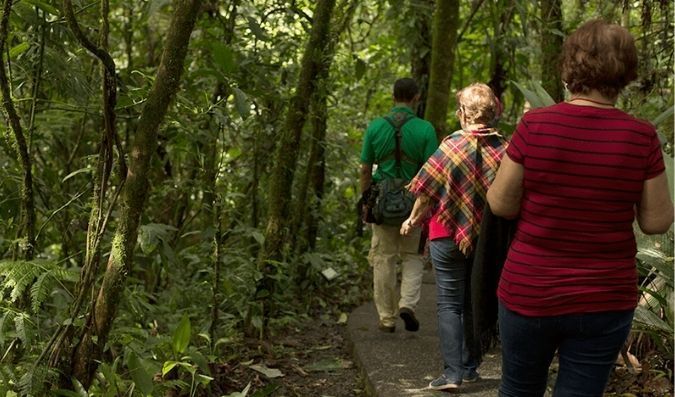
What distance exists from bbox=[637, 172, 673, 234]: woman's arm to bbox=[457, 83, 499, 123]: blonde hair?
183 cm

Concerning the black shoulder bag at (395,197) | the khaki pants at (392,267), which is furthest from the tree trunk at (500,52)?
the khaki pants at (392,267)

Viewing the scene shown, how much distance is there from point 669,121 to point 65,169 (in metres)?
4.65

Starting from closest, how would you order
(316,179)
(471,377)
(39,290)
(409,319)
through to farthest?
(39,290)
(471,377)
(409,319)
(316,179)

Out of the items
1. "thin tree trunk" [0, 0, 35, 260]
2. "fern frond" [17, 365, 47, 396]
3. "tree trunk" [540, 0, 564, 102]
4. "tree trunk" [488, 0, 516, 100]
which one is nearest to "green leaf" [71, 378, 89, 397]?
"fern frond" [17, 365, 47, 396]

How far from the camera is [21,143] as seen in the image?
13.5 feet

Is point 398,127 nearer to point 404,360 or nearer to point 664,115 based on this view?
point 404,360

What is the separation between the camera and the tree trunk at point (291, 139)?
630cm

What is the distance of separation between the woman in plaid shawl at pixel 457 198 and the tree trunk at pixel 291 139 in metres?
1.54

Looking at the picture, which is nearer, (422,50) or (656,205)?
(656,205)

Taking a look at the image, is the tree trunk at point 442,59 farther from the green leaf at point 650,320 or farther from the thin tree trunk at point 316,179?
the green leaf at point 650,320

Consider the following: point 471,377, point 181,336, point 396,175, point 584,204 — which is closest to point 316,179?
point 396,175

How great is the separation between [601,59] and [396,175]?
3.47 metres

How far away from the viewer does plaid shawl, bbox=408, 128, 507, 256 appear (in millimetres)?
4840

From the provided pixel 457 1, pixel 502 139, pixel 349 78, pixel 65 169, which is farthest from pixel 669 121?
pixel 65 169
